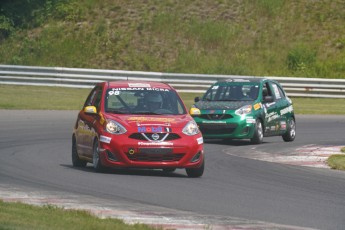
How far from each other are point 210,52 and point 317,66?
4.27m

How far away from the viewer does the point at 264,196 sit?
1392cm

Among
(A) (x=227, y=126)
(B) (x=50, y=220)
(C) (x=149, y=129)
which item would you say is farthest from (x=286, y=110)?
(B) (x=50, y=220)

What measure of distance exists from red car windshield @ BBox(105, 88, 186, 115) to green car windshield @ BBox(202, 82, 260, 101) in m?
7.35

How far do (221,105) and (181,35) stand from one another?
21.0 meters

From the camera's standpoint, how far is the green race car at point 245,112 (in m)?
23.8

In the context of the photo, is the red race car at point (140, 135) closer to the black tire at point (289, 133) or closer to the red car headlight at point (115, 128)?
the red car headlight at point (115, 128)

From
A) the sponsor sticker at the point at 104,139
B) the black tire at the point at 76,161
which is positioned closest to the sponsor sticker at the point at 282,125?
the black tire at the point at 76,161

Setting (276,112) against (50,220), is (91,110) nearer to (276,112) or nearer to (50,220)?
(50,220)

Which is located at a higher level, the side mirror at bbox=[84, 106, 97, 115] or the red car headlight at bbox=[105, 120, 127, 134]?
the side mirror at bbox=[84, 106, 97, 115]

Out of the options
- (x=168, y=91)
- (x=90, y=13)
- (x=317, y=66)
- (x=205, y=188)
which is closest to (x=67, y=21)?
(x=90, y=13)

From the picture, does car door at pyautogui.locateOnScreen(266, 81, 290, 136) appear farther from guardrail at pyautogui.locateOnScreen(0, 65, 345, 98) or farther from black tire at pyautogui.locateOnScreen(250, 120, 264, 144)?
guardrail at pyautogui.locateOnScreen(0, 65, 345, 98)

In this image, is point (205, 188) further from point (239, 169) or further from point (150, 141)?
point (239, 169)

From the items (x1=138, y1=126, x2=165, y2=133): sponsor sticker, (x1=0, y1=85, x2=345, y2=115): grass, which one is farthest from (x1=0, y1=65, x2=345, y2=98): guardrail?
(x1=138, y1=126, x2=165, y2=133): sponsor sticker

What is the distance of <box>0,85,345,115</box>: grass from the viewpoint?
3309 centimetres
